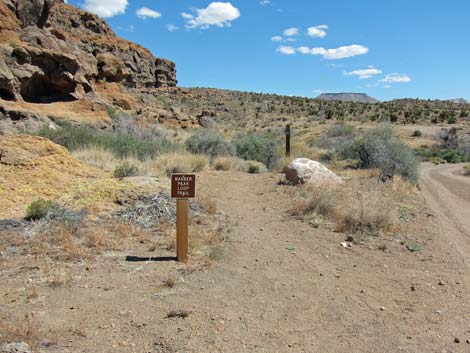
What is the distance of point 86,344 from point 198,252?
2.54 meters

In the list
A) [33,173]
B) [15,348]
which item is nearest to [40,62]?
[33,173]

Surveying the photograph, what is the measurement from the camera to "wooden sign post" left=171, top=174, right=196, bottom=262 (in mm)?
5629

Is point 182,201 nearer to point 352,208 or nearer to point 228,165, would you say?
point 352,208

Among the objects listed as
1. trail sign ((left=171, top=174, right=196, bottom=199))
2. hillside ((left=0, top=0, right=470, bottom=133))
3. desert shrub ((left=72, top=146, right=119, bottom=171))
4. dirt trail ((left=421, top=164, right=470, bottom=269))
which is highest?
hillside ((left=0, top=0, right=470, bottom=133))

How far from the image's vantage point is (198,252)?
6.11 metres

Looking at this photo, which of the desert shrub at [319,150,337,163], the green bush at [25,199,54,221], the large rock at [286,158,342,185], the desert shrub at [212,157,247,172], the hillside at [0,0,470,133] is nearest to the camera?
the green bush at [25,199,54,221]

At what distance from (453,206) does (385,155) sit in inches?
114

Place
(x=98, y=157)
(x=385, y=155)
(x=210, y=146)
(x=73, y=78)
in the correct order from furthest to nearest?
(x=73, y=78) < (x=210, y=146) < (x=385, y=155) < (x=98, y=157)

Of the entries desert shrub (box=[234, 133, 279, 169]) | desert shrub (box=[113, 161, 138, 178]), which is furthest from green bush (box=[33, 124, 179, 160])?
desert shrub (box=[234, 133, 279, 169])

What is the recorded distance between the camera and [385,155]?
14.0 meters

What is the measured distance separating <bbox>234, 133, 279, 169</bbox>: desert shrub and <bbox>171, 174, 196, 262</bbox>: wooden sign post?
10416 millimetres

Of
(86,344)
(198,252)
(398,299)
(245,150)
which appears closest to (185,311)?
(86,344)

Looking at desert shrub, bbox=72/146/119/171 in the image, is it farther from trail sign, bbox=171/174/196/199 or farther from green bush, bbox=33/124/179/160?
trail sign, bbox=171/174/196/199

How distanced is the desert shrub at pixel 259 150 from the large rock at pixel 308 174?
435cm
